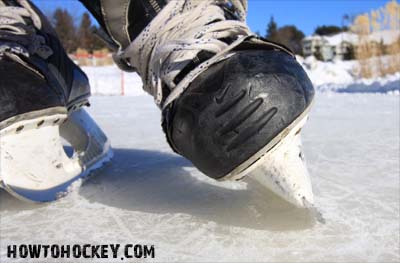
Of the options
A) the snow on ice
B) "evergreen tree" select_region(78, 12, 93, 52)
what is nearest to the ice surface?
the snow on ice

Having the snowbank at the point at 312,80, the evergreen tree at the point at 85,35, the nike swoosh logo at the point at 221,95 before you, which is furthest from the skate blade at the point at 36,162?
the evergreen tree at the point at 85,35

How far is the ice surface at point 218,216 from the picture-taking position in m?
0.36

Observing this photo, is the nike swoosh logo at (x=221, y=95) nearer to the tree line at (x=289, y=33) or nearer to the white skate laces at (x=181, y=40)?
the white skate laces at (x=181, y=40)

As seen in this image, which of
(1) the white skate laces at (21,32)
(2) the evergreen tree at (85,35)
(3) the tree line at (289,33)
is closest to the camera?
(1) the white skate laces at (21,32)

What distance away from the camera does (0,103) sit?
16.6 inches

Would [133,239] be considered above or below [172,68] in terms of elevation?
below

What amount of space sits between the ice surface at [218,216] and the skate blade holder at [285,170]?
35 millimetres

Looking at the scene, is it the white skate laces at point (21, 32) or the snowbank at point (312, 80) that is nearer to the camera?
the white skate laces at point (21, 32)

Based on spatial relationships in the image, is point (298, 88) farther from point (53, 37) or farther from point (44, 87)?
point (53, 37)

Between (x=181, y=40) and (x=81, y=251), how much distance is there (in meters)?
0.24

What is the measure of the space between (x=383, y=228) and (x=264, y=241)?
0.13 metres

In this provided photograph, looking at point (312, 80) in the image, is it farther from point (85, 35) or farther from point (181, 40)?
point (85, 35)

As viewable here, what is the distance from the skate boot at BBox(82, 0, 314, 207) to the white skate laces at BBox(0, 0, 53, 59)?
0.60ft

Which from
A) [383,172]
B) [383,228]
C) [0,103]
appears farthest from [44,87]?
[383,172]
